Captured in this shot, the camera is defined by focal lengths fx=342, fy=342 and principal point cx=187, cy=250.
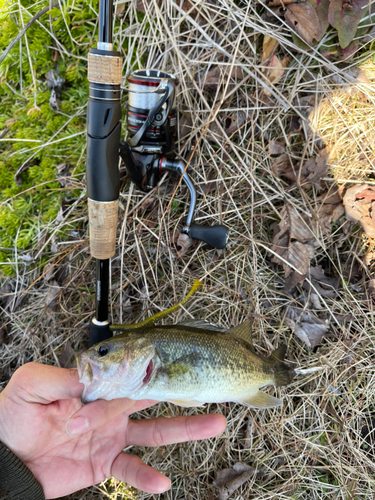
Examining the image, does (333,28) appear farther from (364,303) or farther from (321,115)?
(364,303)

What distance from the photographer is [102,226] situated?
7.97ft

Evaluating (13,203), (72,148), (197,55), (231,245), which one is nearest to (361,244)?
(231,245)

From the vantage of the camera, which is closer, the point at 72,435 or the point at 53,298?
the point at 72,435

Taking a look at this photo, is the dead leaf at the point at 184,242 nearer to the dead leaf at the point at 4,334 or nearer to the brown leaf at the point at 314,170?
the brown leaf at the point at 314,170

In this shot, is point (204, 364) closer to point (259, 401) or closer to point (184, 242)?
point (259, 401)

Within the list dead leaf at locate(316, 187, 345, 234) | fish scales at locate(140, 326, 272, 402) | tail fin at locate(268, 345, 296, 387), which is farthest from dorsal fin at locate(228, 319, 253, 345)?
dead leaf at locate(316, 187, 345, 234)

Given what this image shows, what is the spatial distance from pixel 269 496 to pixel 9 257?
3280 millimetres

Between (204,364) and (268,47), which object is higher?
(268,47)

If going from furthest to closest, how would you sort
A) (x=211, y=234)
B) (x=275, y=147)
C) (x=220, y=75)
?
(x=275, y=147), (x=220, y=75), (x=211, y=234)

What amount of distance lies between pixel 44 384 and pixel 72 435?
43 centimetres

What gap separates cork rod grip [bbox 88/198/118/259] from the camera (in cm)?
238

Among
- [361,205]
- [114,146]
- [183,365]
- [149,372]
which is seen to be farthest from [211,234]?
[361,205]

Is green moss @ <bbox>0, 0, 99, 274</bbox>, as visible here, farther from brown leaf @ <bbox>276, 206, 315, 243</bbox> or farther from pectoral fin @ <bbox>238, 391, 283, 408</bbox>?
pectoral fin @ <bbox>238, 391, 283, 408</bbox>

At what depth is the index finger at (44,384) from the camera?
211 centimetres
